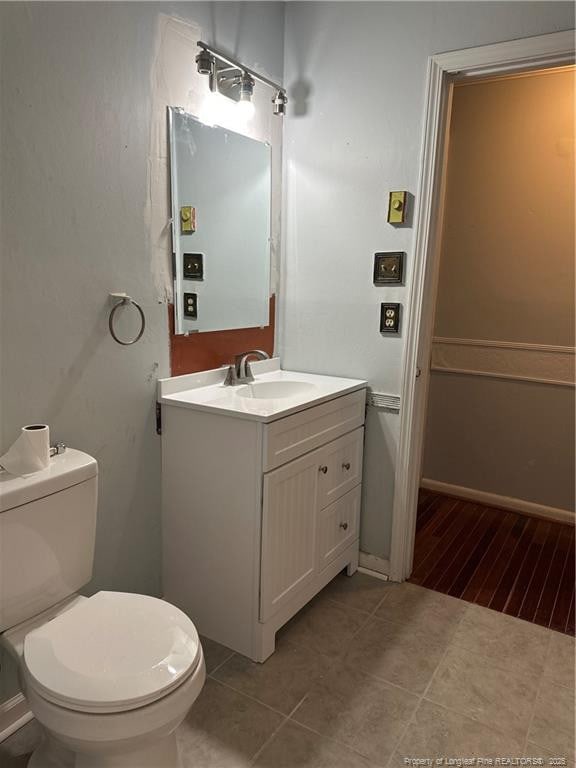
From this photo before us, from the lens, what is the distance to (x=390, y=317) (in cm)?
222

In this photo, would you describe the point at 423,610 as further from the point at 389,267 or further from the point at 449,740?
the point at 389,267

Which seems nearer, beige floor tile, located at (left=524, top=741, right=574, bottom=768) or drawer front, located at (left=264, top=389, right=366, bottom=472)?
beige floor tile, located at (left=524, top=741, right=574, bottom=768)

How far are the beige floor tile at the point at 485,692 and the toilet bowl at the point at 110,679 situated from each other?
2.97ft

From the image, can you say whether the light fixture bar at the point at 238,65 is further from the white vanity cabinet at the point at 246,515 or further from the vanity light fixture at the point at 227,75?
the white vanity cabinet at the point at 246,515

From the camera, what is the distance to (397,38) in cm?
206

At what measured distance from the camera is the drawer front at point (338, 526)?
2113mm

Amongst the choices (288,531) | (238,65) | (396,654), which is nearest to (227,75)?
(238,65)

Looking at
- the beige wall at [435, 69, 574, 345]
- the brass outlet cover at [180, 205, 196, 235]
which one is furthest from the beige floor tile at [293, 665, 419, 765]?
the beige wall at [435, 69, 574, 345]

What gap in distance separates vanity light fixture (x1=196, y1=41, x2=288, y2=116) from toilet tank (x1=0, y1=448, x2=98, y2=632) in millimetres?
1398

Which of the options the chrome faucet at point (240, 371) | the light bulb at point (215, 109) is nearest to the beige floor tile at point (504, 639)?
the chrome faucet at point (240, 371)

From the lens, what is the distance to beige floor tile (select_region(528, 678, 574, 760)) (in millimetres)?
1565

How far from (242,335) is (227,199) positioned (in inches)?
22.1

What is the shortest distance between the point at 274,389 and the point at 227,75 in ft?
3.98

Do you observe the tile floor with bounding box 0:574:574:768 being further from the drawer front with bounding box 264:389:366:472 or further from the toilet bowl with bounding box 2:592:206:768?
the drawer front with bounding box 264:389:366:472
